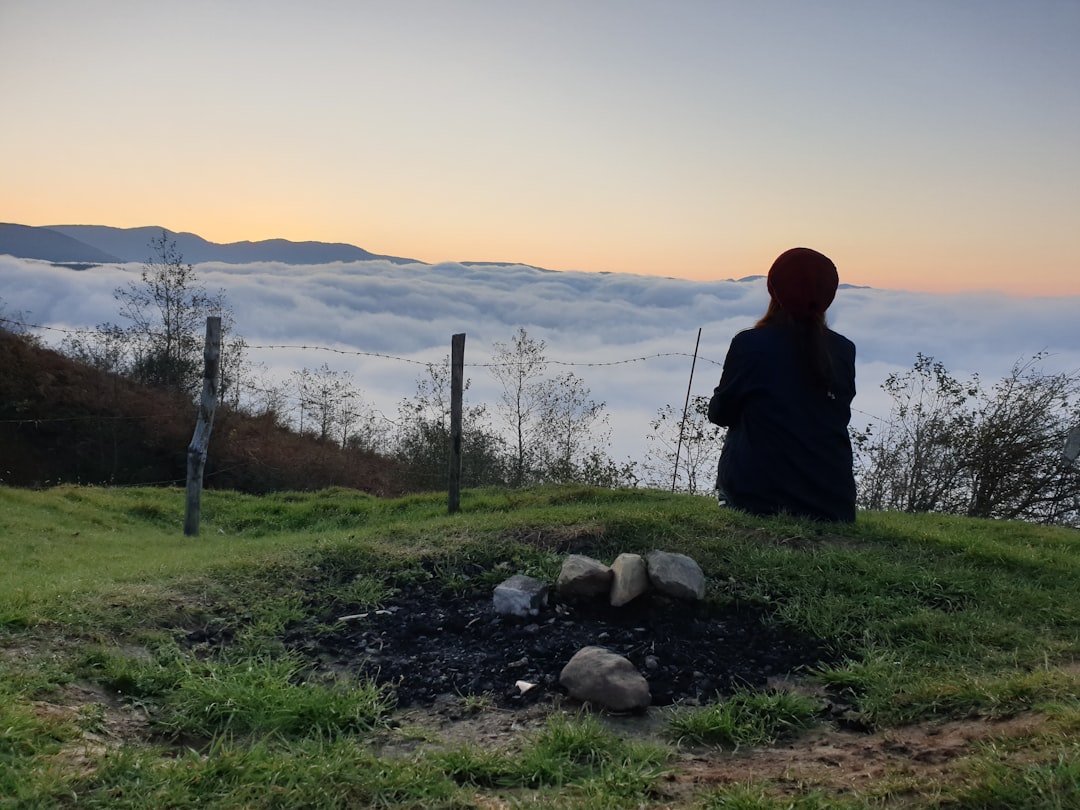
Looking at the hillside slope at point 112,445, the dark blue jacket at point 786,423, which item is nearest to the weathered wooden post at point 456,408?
the dark blue jacket at point 786,423

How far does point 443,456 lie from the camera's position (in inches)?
574

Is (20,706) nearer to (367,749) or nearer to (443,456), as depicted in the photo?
(367,749)

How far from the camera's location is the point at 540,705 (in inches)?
150

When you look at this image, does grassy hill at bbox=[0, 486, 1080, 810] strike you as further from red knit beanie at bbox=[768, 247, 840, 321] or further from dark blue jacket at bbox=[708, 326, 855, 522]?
red knit beanie at bbox=[768, 247, 840, 321]

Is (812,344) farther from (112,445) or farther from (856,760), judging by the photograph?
(112,445)

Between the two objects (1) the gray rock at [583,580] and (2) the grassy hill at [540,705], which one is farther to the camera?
(1) the gray rock at [583,580]

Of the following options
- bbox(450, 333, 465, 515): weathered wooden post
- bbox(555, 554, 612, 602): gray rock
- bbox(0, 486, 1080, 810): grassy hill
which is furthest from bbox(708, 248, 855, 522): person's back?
bbox(450, 333, 465, 515): weathered wooden post

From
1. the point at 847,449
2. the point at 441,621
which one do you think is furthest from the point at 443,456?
the point at 441,621

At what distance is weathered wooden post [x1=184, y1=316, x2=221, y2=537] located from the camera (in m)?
9.84

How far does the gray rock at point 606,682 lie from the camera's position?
3.73 m

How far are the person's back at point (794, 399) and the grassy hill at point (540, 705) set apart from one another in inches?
16.0

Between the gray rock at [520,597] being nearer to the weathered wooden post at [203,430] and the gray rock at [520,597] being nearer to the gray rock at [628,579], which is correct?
the gray rock at [628,579]

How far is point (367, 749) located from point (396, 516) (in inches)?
275

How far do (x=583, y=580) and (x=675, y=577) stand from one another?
53 cm
